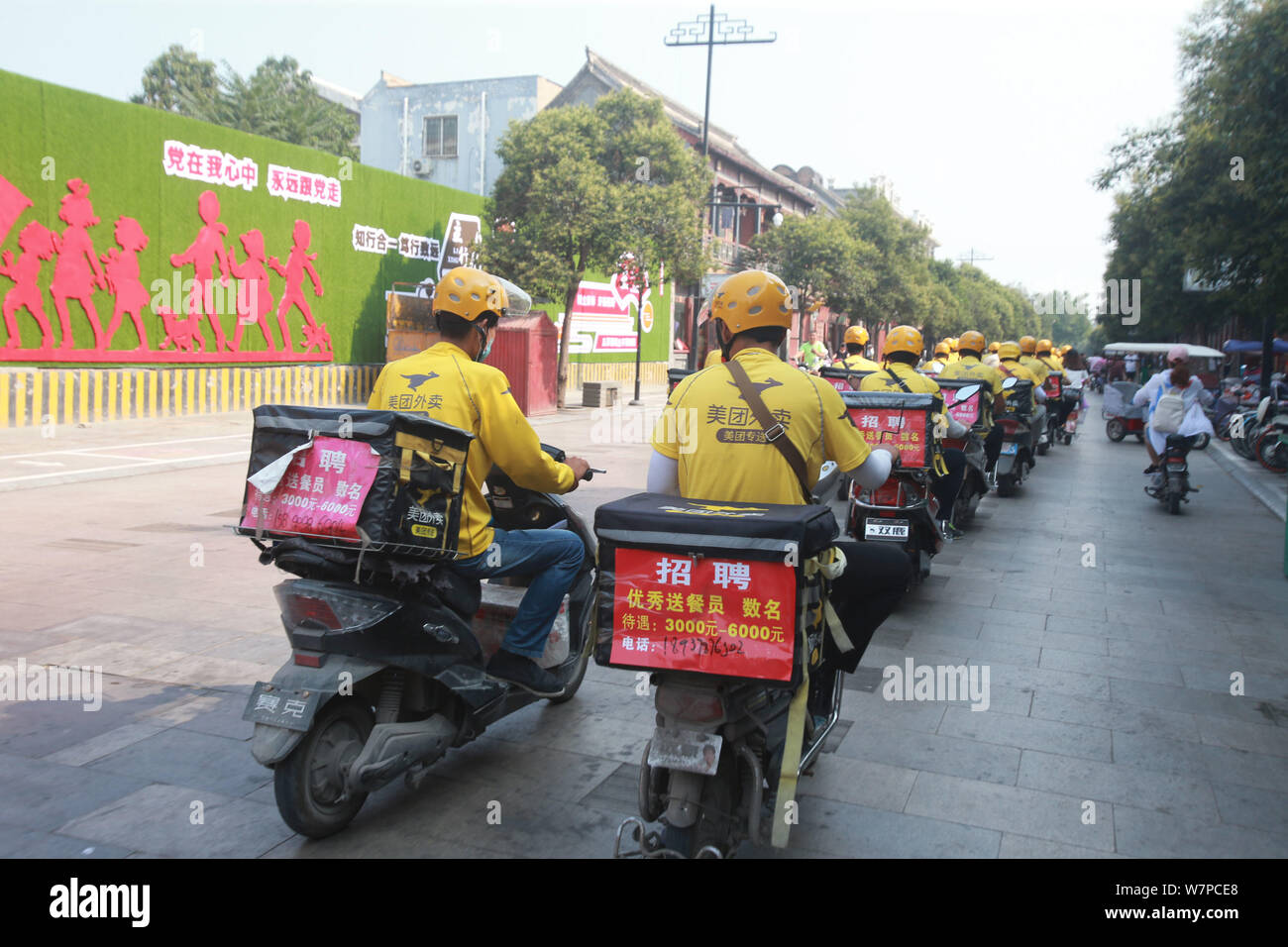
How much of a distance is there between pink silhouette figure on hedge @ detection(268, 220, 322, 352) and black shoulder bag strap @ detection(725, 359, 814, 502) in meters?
17.1

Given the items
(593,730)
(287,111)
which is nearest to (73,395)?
(593,730)

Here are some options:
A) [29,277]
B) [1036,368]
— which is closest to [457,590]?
[1036,368]

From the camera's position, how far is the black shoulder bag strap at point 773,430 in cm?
329

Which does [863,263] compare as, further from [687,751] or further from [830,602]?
[687,751]

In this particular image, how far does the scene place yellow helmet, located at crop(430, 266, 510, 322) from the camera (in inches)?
156

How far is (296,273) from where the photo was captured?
760 inches

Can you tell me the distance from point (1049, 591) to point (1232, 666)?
1811 mm

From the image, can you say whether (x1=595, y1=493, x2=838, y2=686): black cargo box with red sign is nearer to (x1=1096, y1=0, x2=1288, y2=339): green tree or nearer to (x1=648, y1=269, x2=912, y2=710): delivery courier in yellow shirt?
(x1=648, y1=269, x2=912, y2=710): delivery courier in yellow shirt

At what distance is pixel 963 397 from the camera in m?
9.35

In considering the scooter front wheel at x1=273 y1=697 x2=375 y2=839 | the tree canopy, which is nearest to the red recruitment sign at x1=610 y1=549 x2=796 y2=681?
the scooter front wheel at x1=273 y1=697 x2=375 y2=839

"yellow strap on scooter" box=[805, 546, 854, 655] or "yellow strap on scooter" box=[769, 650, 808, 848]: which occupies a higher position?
"yellow strap on scooter" box=[805, 546, 854, 655]

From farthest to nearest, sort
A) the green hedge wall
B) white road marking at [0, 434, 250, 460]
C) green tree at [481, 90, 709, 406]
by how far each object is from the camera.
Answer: green tree at [481, 90, 709, 406], the green hedge wall, white road marking at [0, 434, 250, 460]

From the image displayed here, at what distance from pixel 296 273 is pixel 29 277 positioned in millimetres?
5480

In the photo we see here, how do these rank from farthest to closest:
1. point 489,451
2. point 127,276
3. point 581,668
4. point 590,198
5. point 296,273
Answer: point 590,198 < point 296,273 < point 127,276 < point 581,668 < point 489,451
